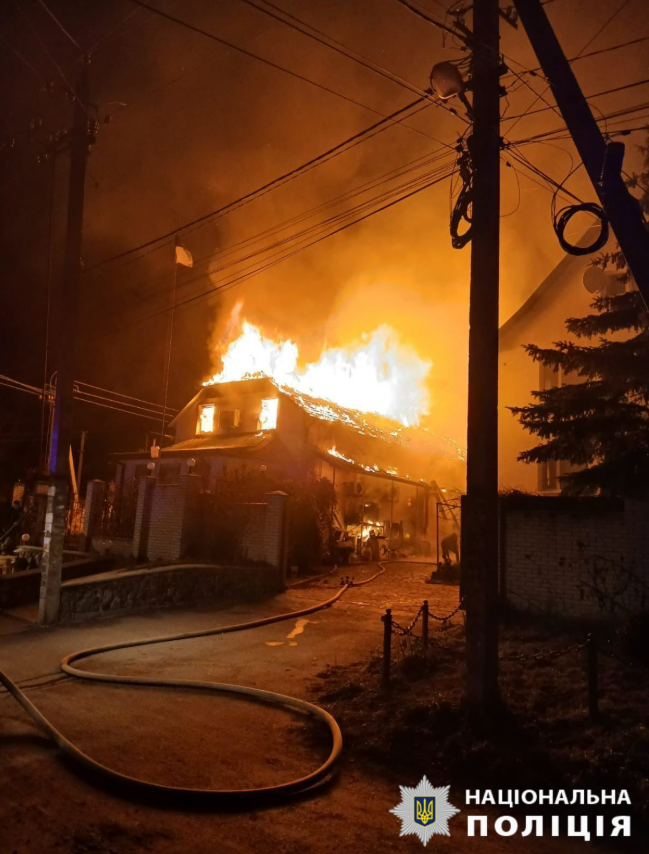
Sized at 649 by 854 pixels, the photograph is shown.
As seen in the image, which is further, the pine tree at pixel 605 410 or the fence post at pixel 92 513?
the fence post at pixel 92 513

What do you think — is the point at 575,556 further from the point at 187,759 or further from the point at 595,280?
the point at 595,280

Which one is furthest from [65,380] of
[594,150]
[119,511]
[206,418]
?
[206,418]

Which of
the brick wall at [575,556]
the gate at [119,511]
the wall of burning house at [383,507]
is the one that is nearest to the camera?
the brick wall at [575,556]

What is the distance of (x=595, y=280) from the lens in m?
16.8

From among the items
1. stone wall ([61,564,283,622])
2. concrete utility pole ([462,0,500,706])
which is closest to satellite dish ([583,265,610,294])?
concrete utility pole ([462,0,500,706])

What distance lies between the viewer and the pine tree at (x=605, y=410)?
10.2 meters

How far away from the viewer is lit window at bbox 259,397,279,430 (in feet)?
91.2

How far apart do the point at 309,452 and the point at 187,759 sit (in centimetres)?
2139

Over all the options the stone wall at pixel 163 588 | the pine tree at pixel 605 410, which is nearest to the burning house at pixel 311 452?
the stone wall at pixel 163 588

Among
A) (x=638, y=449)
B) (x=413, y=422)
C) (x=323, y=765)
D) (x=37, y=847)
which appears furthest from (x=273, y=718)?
(x=413, y=422)

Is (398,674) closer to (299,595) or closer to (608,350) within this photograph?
(608,350)

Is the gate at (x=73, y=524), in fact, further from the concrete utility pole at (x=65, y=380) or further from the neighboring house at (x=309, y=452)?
the concrete utility pole at (x=65, y=380)

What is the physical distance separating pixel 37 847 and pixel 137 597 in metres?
10.4

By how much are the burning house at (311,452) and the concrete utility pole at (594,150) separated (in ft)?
59.3
